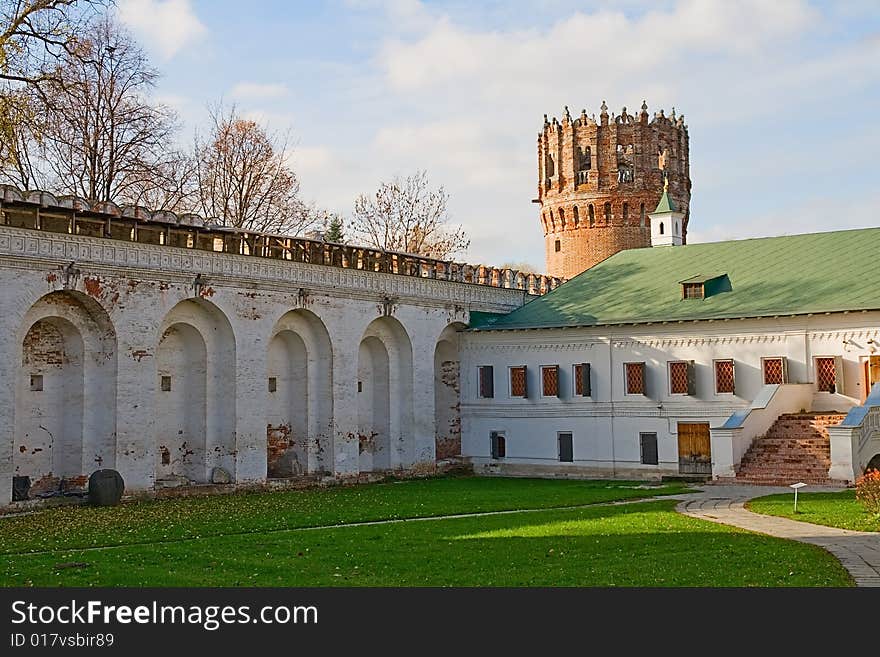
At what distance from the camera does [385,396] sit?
118 ft

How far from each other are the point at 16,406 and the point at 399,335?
14.2 metres

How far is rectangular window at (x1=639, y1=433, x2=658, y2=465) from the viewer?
34.2 m

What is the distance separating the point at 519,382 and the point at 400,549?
21883 mm

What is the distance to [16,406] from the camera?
25.2m

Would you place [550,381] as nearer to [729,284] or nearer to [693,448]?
[693,448]

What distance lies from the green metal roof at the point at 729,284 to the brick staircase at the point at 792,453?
11.3 ft

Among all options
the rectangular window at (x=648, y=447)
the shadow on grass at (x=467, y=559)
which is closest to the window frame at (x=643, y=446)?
the rectangular window at (x=648, y=447)

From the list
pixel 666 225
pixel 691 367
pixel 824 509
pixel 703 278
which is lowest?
pixel 824 509

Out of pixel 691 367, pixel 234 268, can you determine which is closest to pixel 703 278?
pixel 691 367

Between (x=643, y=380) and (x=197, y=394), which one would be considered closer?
(x=197, y=394)

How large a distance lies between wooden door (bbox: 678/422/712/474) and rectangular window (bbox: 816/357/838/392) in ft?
12.4

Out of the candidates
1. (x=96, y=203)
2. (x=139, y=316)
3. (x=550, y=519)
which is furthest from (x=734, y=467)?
(x=96, y=203)

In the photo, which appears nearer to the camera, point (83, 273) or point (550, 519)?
point (550, 519)

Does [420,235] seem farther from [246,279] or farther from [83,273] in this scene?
[83,273]
